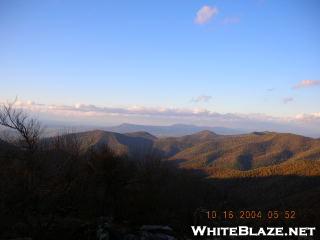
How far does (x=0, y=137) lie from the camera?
33.0 m

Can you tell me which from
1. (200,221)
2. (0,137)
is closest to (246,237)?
(200,221)

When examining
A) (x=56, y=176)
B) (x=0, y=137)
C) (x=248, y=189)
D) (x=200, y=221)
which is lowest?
(x=248, y=189)

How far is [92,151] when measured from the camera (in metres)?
48.7

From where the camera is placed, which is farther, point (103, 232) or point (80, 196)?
point (80, 196)

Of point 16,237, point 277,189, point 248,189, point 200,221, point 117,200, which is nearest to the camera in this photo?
point 16,237

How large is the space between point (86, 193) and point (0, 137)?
11669 millimetres

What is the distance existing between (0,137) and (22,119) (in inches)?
185

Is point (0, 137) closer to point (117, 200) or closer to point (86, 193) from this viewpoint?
point (86, 193)

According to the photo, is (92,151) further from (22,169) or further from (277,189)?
(277,189)

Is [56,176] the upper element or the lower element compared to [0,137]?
lower

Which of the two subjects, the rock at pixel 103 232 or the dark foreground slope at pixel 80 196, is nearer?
the rock at pixel 103 232

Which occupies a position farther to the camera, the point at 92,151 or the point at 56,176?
the point at 92,151

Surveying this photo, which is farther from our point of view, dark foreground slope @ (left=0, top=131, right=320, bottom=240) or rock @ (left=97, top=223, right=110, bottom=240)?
dark foreground slope @ (left=0, top=131, right=320, bottom=240)

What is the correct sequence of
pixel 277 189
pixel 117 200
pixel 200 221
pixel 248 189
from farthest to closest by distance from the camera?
1. pixel 248 189
2. pixel 277 189
3. pixel 117 200
4. pixel 200 221
